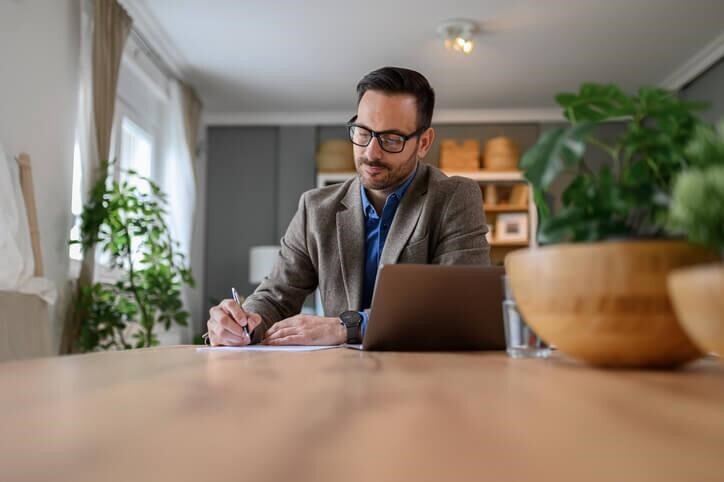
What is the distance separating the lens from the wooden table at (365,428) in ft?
0.79

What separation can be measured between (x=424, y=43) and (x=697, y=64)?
206 centimetres

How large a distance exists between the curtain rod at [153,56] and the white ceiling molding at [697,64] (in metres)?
3.43

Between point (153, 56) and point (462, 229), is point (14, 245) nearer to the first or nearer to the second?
point (462, 229)

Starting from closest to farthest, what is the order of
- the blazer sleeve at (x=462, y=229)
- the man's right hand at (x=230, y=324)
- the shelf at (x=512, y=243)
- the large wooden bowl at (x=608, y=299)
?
the large wooden bowl at (x=608, y=299)
the man's right hand at (x=230, y=324)
the blazer sleeve at (x=462, y=229)
the shelf at (x=512, y=243)

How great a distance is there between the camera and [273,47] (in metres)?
4.82

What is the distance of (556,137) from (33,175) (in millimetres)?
3165

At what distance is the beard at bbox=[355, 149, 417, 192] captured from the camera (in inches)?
83.0

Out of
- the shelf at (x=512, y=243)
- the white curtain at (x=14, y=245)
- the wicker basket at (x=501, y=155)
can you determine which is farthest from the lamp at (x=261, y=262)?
the white curtain at (x=14, y=245)

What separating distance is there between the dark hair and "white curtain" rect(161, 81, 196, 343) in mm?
3471

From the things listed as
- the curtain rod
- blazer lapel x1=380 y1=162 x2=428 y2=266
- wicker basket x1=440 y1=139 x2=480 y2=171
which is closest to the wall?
the curtain rod

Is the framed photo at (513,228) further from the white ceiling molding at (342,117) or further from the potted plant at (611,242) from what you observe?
the potted plant at (611,242)

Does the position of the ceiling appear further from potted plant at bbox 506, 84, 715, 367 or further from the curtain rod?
potted plant at bbox 506, 84, 715, 367

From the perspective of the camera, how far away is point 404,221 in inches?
79.1

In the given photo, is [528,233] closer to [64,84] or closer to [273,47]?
[273,47]
